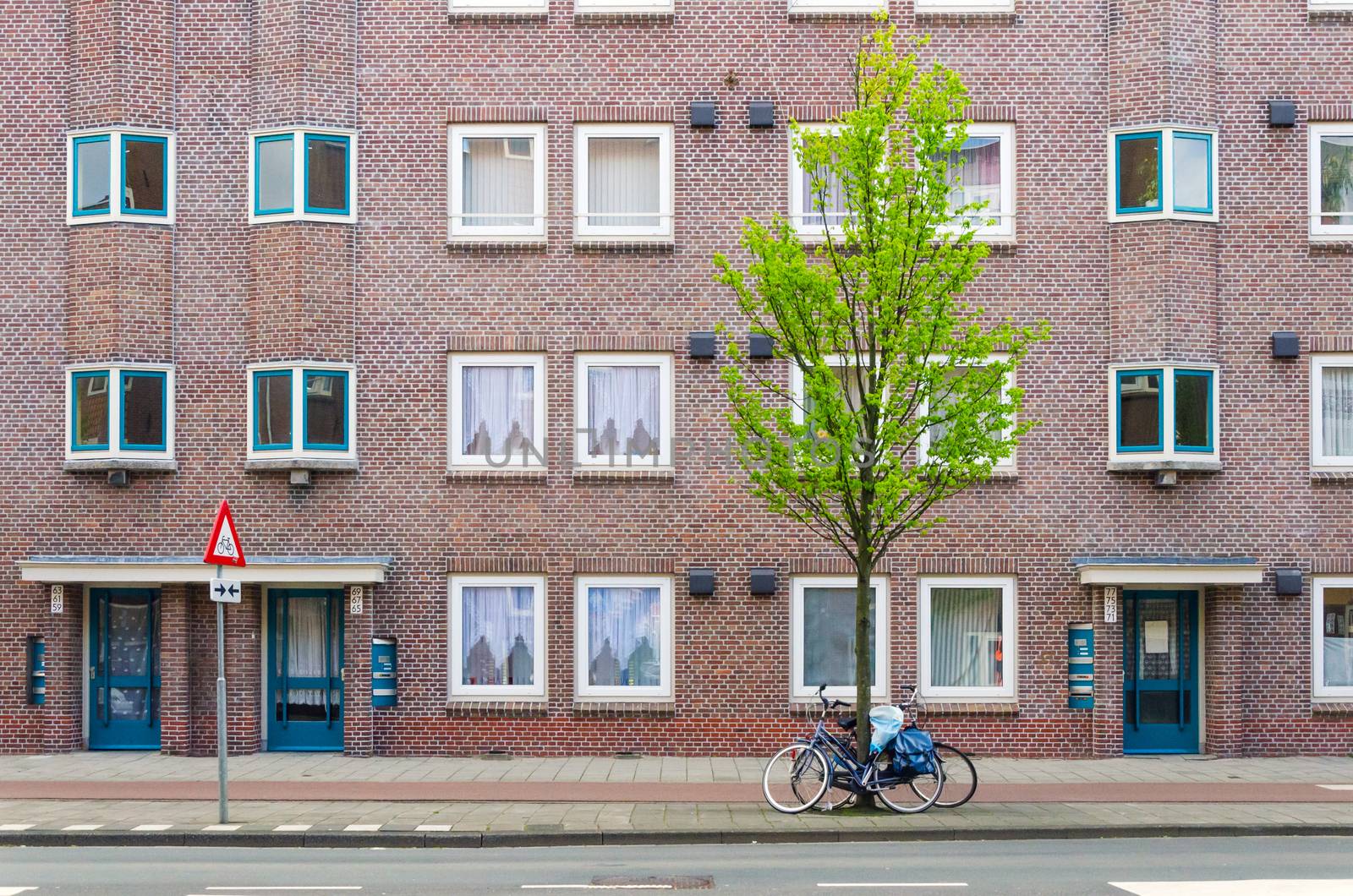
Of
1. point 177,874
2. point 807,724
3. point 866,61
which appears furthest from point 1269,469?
point 177,874

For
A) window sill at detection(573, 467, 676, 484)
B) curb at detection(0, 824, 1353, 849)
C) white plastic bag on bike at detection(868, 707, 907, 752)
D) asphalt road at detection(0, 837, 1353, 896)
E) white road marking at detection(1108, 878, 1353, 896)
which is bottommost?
curb at detection(0, 824, 1353, 849)

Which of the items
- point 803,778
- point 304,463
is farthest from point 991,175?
point 304,463

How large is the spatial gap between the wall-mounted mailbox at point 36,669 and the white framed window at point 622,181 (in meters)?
9.38

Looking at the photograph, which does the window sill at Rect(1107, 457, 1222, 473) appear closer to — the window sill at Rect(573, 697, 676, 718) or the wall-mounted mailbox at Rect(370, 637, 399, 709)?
the window sill at Rect(573, 697, 676, 718)

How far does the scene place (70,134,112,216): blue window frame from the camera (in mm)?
20656

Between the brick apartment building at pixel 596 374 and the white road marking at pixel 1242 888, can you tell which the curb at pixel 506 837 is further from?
the brick apartment building at pixel 596 374

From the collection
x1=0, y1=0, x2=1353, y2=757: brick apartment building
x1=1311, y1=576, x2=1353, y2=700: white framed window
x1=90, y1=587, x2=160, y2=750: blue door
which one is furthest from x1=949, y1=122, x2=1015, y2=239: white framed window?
x1=90, y1=587, x2=160, y2=750: blue door

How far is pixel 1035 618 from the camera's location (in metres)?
20.5

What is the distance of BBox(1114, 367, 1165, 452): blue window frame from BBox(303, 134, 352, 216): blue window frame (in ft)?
36.1

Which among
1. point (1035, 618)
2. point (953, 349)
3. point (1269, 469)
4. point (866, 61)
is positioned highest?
point (866, 61)

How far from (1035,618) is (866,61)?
26.9ft

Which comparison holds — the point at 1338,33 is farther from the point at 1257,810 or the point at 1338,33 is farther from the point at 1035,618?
the point at 1257,810

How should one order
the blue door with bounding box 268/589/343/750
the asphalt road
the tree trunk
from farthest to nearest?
the blue door with bounding box 268/589/343/750 → the tree trunk → the asphalt road

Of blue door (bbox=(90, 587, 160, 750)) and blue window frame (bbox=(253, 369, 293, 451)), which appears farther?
blue door (bbox=(90, 587, 160, 750))
